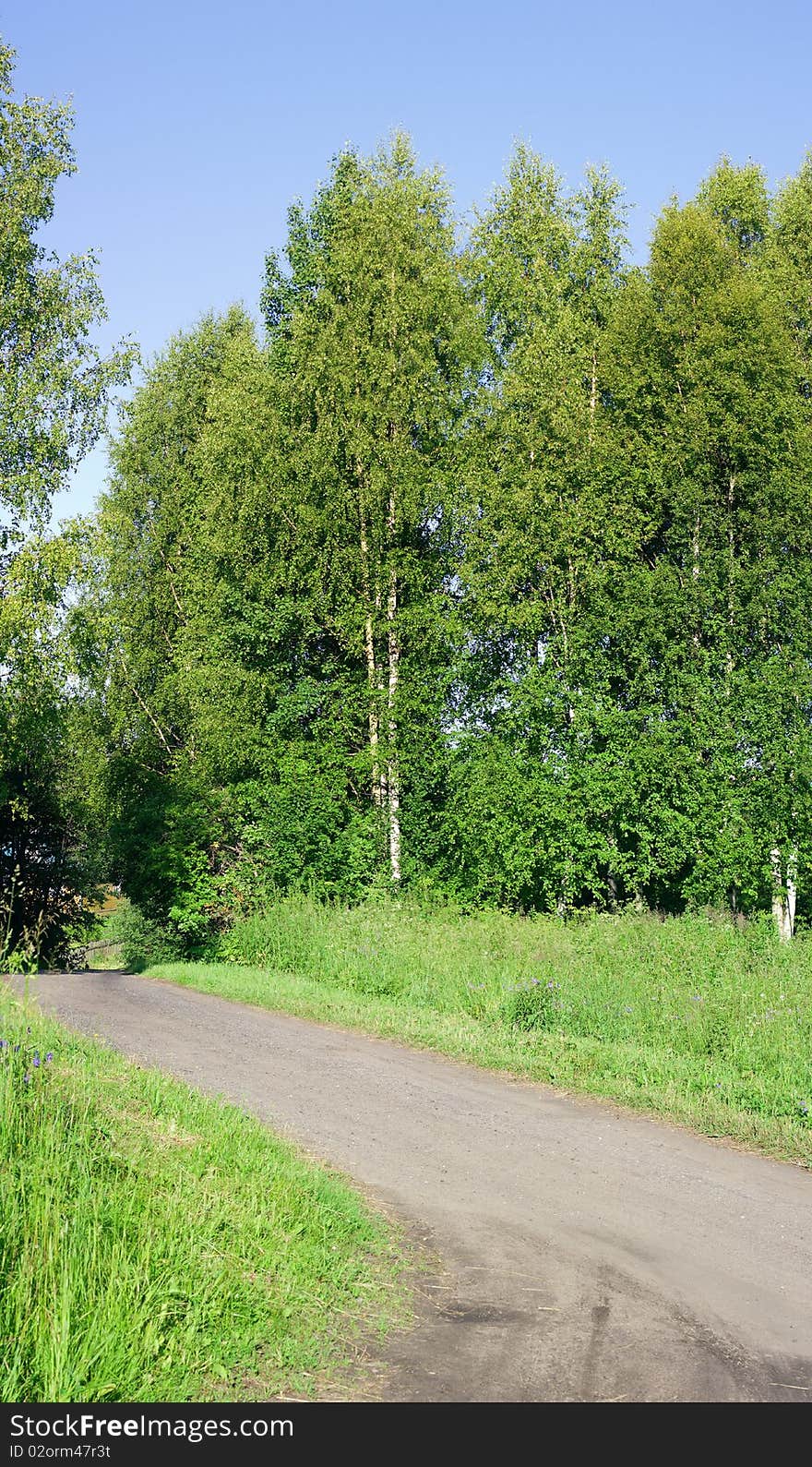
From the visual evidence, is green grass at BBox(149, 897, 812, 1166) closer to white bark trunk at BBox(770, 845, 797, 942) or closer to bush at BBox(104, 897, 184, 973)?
white bark trunk at BBox(770, 845, 797, 942)

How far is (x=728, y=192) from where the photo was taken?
25.3 meters

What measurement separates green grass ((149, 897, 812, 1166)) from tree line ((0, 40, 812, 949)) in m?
3.64

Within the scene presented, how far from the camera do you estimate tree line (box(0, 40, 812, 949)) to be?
20.6 meters

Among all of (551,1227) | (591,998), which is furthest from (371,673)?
(551,1227)

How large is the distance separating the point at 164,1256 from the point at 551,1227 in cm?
249

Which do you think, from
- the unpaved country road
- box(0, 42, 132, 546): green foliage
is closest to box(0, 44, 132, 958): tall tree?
box(0, 42, 132, 546): green foliage

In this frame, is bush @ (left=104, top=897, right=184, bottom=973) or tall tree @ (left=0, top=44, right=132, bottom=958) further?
bush @ (left=104, top=897, right=184, bottom=973)

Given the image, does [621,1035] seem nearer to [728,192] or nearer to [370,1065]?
[370,1065]

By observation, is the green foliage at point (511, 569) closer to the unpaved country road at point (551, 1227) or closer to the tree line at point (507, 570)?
the tree line at point (507, 570)

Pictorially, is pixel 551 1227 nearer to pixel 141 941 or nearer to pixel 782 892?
pixel 782 892

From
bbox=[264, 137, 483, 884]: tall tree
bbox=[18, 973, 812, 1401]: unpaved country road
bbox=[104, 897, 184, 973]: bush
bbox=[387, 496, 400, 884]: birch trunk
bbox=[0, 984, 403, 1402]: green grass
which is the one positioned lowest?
bbox=[104, 897, 184, 973]: bush

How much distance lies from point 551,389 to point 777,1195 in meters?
18.6

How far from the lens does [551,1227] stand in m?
6.33

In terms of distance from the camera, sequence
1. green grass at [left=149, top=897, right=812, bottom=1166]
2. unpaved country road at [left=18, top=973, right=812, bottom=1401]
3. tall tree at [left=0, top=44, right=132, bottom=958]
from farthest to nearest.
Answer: tall tree at [left=0, top=44, right=132, bottom=958] < green grass at [left=149, top=897, right=812, bottom=1166] < unpaved country road at [left=18, top=973, right=812, bottom=1401]
